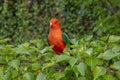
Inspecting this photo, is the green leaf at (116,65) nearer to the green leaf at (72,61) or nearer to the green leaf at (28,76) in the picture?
the green leaf at (72,61)

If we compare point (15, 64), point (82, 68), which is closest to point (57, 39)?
point (15, 64)

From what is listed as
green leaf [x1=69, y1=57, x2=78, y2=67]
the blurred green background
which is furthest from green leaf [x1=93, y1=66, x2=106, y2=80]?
the blurred green background

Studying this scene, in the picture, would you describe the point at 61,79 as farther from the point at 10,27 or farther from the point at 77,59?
the point at 10,27

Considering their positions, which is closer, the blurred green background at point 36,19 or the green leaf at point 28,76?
the green leaf at point 28,76

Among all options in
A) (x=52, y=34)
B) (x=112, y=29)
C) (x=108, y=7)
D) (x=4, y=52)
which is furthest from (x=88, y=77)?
(x=108, y=7)

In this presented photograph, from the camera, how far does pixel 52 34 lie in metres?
3.29

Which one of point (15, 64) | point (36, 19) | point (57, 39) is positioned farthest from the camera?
point (36, 19)

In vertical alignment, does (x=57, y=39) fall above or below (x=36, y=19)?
above

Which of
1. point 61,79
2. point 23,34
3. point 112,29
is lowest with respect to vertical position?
point 23,34

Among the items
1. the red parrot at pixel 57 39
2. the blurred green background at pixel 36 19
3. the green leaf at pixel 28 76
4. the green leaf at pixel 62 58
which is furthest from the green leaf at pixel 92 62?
the blurred green background at pixel 36 19

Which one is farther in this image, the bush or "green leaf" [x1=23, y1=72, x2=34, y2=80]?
"green leaf" [x1=23, y1=72, x2=34, y2=80]

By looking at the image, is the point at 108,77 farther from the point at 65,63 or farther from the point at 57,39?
the point at 57,39

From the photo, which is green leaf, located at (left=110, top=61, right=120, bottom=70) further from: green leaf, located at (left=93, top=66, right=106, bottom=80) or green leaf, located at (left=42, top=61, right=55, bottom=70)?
green leaf, located at (left=42, top=61, right=55, bottom=70)

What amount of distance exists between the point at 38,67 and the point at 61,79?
15cm
